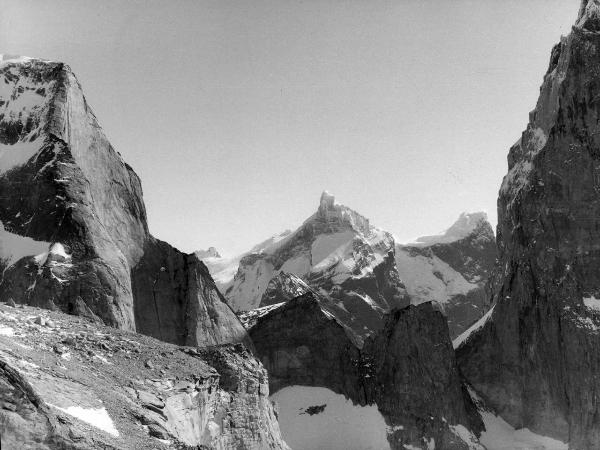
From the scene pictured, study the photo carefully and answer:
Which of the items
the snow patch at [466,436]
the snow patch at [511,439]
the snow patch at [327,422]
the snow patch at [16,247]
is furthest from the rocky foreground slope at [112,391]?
the snow patch at [511,439]

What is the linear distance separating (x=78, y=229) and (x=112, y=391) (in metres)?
41.3

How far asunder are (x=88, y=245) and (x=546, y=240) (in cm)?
6987

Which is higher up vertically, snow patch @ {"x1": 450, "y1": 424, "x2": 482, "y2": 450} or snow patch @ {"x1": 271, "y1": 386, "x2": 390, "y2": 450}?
snow patch @ {"x1": 271, "y1": 386, "x2": 390, "y2": 450}

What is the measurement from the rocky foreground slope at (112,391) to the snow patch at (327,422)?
5744 centimetres

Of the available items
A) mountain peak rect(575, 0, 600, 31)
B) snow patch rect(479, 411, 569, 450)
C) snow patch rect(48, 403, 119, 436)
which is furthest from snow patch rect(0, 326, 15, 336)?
mountain peak rect(575, 0, 600, 31)

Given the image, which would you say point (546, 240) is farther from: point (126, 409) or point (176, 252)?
point (126, 409)

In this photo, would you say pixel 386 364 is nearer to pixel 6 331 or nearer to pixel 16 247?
pixel 16 247

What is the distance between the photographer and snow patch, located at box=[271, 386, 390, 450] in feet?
380

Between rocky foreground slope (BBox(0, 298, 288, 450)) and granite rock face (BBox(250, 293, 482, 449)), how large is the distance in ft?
196

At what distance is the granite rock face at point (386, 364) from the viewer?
116 meters

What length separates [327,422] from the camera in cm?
11969

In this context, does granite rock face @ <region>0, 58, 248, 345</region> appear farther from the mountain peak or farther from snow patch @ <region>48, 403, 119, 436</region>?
the mountain peak

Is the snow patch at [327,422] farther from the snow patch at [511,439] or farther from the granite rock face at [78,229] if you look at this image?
the granite rock face at [78,229]

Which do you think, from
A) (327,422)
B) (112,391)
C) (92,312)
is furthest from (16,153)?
(327,422)
